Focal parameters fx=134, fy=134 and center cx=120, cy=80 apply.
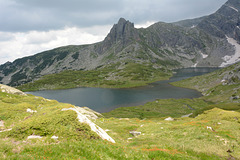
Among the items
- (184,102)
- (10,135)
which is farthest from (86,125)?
(184,102)

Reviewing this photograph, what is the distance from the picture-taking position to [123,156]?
544 inches

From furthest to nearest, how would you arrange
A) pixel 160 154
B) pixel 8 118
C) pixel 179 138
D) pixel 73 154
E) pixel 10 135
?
pixel 8 118 < pixel 179 138 < pixel 10 135 < pixel 160 154 < pixel 73 154

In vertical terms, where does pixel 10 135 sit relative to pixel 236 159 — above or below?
above

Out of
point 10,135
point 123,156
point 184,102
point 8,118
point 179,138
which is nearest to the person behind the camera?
point 123,156

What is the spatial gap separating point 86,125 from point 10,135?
903 cm

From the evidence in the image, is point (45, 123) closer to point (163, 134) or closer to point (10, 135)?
point (10, 135)

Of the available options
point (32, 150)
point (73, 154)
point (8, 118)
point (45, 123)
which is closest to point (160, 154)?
point (73, 154)

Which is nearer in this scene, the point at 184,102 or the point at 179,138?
the point at 179,138

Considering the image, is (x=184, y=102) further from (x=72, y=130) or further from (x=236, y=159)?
(x=72, y=130)

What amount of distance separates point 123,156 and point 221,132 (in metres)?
21.2

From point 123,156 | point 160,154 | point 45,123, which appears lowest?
point 160,154

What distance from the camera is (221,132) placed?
2452 cm

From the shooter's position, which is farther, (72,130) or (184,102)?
(184,102)

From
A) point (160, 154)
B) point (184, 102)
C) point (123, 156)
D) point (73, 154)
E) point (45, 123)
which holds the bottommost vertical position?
point (184, 102)
